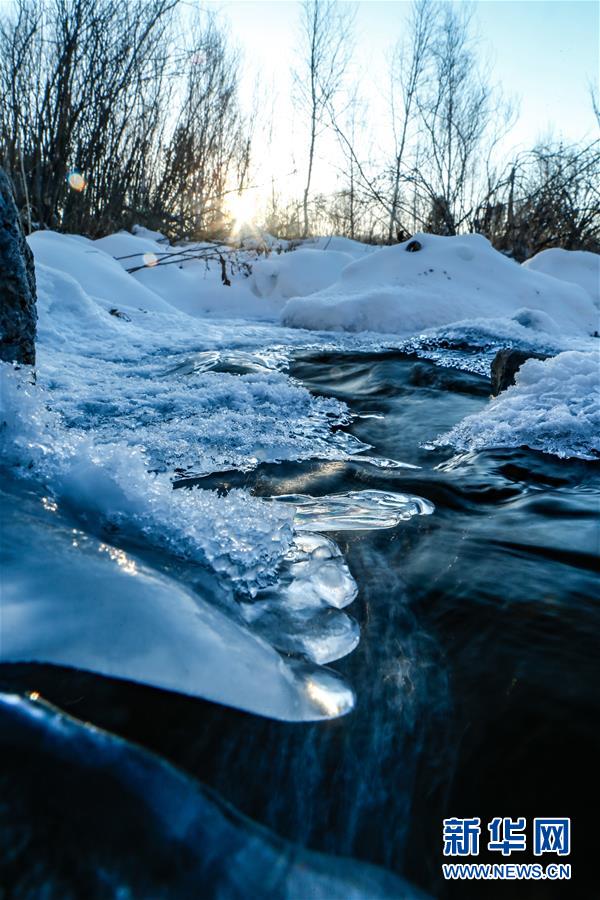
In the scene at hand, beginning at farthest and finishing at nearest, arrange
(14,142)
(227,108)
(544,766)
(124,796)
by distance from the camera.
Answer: (227,108), (14,142), (544,766), (124,796)

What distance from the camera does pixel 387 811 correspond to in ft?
2.09

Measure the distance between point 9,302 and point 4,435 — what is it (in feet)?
2.43

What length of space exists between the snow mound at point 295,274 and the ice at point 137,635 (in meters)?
5.76

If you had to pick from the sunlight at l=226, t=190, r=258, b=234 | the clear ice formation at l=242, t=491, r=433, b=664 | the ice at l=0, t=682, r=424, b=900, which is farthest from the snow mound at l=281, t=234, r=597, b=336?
the sunlight at l=226, t=190, r=258, b=234

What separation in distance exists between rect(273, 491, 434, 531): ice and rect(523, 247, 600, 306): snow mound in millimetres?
5428

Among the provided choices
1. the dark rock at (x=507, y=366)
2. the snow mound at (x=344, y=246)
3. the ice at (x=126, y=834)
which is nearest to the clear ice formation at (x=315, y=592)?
the ice at (x=126, y=834)

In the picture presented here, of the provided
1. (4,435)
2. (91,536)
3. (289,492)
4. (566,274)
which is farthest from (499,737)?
(566,274)

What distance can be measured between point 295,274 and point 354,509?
17.5ft

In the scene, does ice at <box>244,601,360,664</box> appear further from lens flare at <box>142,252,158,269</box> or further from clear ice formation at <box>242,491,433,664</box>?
lens flare at <box>142,252,158,269</box>

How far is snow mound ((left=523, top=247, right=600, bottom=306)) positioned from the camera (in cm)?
602

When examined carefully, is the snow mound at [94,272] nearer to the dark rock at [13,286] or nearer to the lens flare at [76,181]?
the dark rock at [13,286]

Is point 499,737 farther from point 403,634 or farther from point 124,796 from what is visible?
point 124,796

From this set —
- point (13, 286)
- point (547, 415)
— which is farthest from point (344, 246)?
point (13, 286)

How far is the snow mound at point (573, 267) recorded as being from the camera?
602cm
